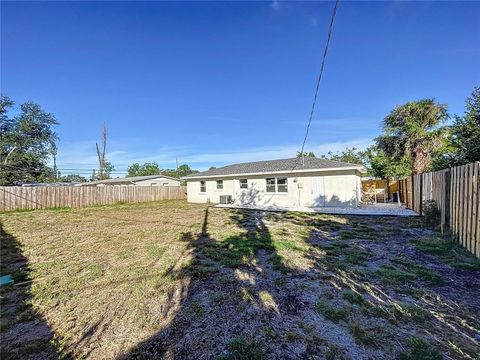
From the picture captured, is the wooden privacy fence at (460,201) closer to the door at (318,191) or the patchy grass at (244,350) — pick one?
the patchy grass at (244,350)

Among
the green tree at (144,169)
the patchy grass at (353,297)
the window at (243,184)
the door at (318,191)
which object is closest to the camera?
the patchy grass at (353,297)

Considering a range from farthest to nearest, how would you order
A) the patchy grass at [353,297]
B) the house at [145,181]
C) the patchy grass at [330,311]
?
the house at [145,181] < the patchy grass at [353,297] < the patchy grass at [330,311]

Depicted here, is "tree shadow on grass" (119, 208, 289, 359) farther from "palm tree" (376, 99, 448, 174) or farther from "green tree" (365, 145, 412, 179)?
"green tree" (365, 145, 412, 179)

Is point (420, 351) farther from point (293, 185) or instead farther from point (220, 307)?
point (293, 185)

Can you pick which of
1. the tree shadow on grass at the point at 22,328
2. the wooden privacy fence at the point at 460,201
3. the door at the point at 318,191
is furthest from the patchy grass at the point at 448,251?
the door at the point at 318,191

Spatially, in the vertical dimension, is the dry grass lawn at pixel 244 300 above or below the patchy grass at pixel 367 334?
below

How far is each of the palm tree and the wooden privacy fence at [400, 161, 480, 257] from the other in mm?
9406

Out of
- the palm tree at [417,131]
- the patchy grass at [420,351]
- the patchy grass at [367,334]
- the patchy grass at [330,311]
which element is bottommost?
the patchy grass at [330,311]

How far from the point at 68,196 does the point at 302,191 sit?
15.6 meters

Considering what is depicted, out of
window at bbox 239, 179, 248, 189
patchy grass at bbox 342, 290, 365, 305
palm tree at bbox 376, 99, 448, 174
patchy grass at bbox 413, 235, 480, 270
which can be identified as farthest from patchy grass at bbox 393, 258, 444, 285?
palm tree at bbox 376, 99, 448, 174

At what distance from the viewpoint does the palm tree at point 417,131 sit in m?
15.3

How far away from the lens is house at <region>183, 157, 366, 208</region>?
13.3 metres

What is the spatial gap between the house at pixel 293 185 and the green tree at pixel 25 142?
1939 cm

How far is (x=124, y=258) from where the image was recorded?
4980 mm
